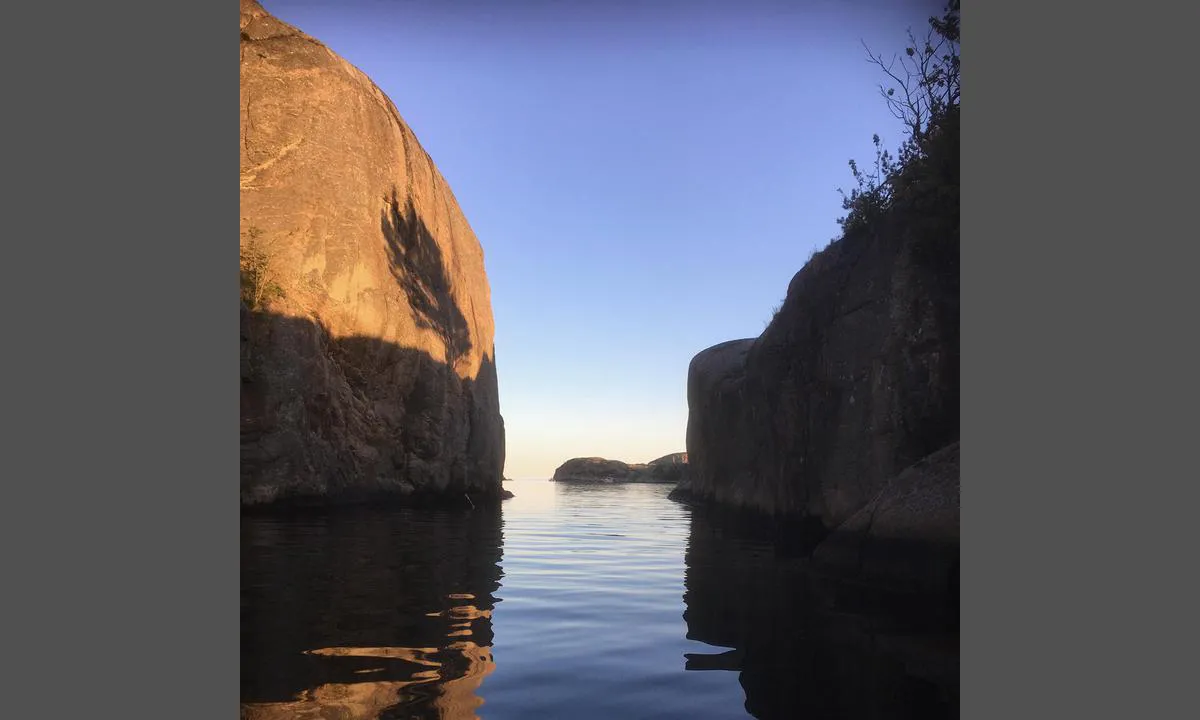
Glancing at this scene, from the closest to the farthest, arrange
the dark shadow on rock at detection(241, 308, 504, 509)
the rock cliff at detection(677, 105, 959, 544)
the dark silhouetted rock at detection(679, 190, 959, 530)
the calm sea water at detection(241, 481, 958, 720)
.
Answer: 1. the calm sea water at detection(241, 481, 958, 720)
2. the rock cliff at detection(677, 105, 959, 544)
3. the dark silhouetted rock at detection(679, 190, 959, 530)
4. the dark shadow on rock at detection(241, 308, 504, 509)

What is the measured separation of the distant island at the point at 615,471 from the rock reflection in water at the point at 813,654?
53562 mm

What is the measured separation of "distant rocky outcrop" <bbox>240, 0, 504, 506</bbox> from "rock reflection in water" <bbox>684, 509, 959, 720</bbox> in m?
11.1

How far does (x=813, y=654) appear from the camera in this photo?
4.07 meters

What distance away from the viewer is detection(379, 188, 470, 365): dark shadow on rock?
20.6 meters

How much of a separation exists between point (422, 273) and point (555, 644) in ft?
64.1

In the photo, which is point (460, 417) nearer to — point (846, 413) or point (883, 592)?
point (846, 413)

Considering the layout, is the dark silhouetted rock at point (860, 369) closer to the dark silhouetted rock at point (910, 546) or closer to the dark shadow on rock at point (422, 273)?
the dark silhouetted rock at point (910, 546)

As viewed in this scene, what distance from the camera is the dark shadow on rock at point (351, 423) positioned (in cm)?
1466

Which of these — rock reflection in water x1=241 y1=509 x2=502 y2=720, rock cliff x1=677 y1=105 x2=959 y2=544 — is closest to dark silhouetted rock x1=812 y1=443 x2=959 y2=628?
rock cliff x1=677 y1=105 x2=959 y2=544

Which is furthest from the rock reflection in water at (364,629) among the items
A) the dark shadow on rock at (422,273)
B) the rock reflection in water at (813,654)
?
the dark shadow on rock at (422,273)

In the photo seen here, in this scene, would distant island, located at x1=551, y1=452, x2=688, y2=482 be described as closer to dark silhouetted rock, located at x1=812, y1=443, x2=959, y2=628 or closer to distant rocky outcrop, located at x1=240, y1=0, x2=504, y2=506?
distant rocky outcrop, located at x1=240, y1=0, x2=504, y2=506

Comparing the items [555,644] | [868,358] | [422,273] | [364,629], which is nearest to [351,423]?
[422,273]

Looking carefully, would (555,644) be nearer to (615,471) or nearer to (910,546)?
(910,546)

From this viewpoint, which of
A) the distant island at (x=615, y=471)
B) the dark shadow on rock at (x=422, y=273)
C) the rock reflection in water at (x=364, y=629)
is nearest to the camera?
the rock reflection in water at (x=364, y=629)
